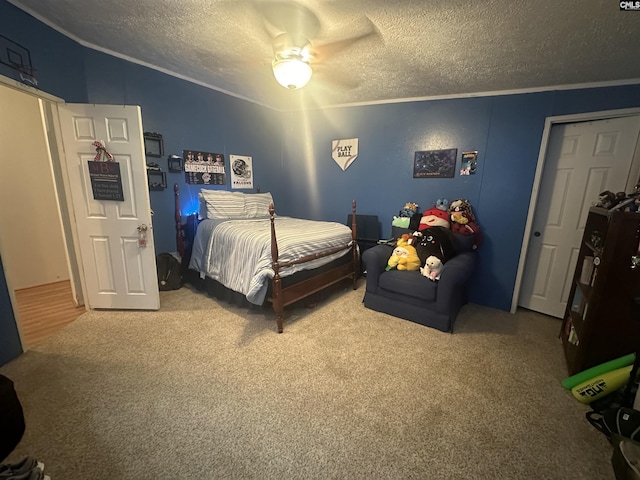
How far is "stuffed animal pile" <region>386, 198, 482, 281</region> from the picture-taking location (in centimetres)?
283

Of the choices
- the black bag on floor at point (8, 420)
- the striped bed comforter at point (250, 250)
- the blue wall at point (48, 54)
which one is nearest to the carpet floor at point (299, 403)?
the black bag on floor at point (8, 420)

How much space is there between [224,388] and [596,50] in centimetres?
384

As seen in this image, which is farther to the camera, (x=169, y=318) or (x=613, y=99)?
(x=169, y=318)

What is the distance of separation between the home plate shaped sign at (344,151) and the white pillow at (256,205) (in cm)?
134

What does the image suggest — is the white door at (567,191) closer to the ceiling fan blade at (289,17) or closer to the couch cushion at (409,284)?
the couch cushion at (409,284)

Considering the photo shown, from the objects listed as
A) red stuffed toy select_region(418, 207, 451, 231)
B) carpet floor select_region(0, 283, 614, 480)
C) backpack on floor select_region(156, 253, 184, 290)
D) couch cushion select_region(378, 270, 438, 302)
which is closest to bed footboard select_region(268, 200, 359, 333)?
carpet floor select_region(0, 283, 614, 480)

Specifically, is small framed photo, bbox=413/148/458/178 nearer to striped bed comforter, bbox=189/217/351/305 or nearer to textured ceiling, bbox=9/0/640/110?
textured ceiling, bbox=9/0/640/110

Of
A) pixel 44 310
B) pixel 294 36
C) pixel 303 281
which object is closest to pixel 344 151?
pixel 294 36

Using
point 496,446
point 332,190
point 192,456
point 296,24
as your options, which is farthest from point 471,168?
point 192,456

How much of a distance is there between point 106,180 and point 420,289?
11.2ft

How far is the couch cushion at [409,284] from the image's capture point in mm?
2678

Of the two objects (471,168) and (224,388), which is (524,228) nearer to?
(471,168)

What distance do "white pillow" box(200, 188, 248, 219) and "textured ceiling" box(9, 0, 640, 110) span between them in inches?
59.5

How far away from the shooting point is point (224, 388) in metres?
1.87
